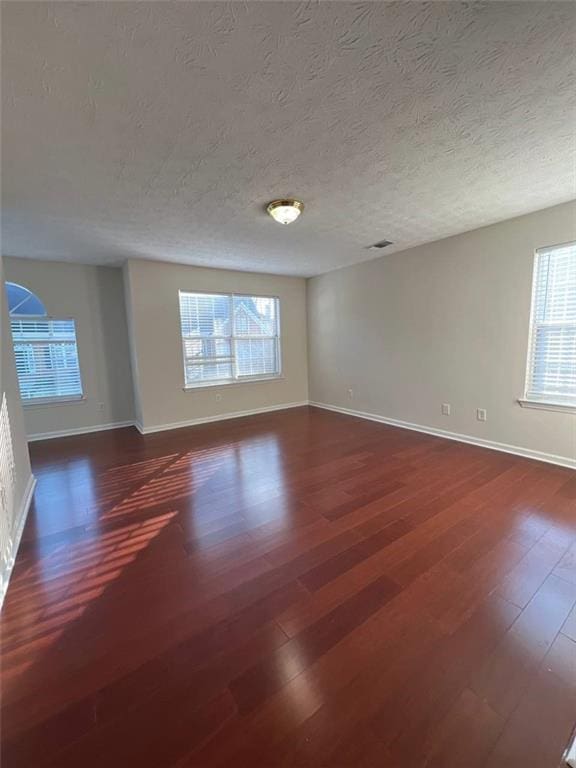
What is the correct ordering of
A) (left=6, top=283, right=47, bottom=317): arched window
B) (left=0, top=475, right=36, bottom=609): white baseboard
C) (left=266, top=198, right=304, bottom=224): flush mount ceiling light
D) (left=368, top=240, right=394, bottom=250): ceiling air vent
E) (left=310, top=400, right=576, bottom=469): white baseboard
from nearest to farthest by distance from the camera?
1. (left=0, top=475, right=36, bottom=609): white baseboard
2. (left=266, top=198, right=304, bottom=224): flush mount ceiling light
3. (left=310, top=400, right=576, bottom=469): white baseboard
4. (left=368, top=240, right=394, bottom=250): ceiling air vent
5. (left=6, top=283, right=47, bottom=317): arched window

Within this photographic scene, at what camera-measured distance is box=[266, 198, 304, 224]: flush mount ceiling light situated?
258 cm

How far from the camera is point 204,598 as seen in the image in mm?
1599

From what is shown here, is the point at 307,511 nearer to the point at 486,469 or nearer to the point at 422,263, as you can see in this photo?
the point at 486,469

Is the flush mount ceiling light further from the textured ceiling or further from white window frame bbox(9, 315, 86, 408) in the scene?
white window frame bbox(9, 315, 86, 408)

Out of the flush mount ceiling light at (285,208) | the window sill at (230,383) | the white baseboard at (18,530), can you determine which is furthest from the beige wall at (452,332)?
the white baseboard at (18,530)

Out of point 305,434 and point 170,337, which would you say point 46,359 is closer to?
point 170,337

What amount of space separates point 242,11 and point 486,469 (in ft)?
11.7

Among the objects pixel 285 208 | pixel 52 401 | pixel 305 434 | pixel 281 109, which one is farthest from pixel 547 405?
pixel 52 401

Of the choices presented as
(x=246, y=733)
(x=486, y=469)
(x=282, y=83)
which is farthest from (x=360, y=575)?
(x=282, y=83)

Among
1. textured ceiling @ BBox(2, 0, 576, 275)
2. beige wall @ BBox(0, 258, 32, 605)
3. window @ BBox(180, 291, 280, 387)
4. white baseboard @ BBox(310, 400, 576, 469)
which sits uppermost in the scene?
textured ceiling @ BBox(2, 0, 576, 275)

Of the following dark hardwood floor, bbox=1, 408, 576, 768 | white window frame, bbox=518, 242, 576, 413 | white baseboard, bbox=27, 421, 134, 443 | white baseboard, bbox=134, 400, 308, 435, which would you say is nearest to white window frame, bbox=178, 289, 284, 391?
white baseboard, bbox=134, 400, 308, 435

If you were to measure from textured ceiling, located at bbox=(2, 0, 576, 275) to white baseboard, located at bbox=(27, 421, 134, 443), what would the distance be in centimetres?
282

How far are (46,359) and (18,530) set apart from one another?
2999 millimetres

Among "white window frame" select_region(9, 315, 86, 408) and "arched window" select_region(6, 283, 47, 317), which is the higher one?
"arched window" select_region(6, 283, 47, 317)
